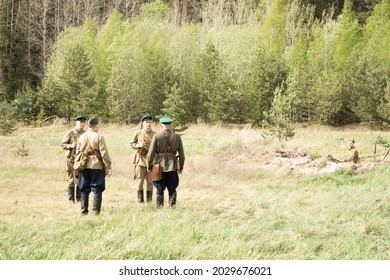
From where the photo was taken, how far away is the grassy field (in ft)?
16.9

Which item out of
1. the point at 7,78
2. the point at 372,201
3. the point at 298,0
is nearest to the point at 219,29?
the point at 298,0

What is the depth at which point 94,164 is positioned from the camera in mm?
7535

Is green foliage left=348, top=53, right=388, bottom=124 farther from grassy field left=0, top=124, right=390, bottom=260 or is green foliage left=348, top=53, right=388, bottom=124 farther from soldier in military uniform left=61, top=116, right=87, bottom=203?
soldier in military uniform left=61, top=116, right=87, bottom=203

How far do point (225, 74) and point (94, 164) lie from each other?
2496cm

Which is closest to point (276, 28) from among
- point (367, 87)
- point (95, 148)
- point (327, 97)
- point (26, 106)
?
point (327, 97)

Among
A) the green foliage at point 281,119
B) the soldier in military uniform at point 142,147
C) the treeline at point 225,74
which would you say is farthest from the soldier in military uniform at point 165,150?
the treeline at point 225,74

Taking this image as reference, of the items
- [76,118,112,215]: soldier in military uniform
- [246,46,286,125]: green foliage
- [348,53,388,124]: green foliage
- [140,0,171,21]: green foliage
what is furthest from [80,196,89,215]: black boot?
[140,0,171,21]: green foliage

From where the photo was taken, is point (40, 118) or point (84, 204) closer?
point (84, 204)

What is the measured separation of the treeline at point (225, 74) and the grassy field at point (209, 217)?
13393 millimetres

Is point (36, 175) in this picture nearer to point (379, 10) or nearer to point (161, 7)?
point (379, 10)

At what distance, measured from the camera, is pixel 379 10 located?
37781 mm

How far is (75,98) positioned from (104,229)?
27.8 metres

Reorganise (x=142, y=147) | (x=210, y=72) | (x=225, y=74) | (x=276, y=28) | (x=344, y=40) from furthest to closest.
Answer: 1. (x=276, y=28)
2. (x=344, y=40)
3. (x=210, y=72)
4. (x=225, y=74)
5. (x=142, y=147)

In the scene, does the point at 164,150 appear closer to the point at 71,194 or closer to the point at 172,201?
the point at 172,201
